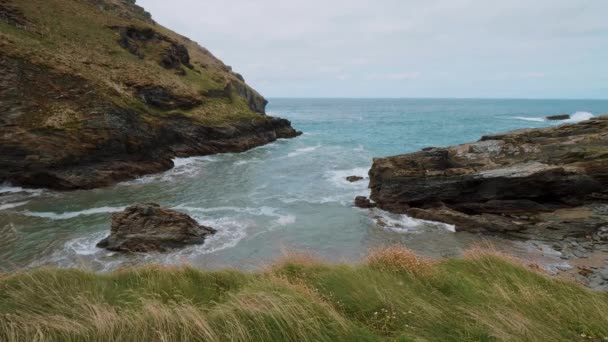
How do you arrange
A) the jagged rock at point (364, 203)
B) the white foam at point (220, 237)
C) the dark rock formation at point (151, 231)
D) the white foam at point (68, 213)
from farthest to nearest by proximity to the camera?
1. the jagged rock at point (364, 203)
2. the white foam at point (68, 213)
3. the white foam at point (220, 237)
4. the dark rock formation at point (151, 231)

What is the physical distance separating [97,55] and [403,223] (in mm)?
43415

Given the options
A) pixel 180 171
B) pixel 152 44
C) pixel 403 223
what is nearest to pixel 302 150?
pixel 180 171

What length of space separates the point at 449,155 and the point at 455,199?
4.17 metres

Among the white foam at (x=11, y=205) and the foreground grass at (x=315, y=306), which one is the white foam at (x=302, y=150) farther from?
the foreground grass at (x=315, y=306)

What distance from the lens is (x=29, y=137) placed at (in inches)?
1104

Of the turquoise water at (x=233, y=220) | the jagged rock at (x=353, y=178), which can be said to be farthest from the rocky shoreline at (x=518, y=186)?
the jagged rock at (x=353, y=178)

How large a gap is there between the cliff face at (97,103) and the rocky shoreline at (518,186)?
23.9 metres

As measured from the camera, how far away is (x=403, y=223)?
70.0 ft

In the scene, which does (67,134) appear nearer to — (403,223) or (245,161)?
A: (245,161)

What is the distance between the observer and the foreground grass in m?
4.64

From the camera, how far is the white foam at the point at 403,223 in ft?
66.4

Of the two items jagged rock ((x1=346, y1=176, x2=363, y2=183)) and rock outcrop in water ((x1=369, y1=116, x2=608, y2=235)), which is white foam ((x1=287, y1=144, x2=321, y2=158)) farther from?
rock outcrop in water ((x1=369, y1=116, x2=608, y2=235))

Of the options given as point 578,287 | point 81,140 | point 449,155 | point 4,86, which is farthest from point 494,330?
point 4,86

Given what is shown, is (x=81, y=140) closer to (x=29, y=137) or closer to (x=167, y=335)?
(x=29, y=137)
